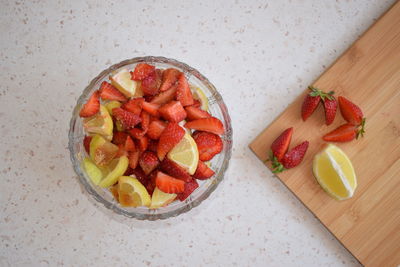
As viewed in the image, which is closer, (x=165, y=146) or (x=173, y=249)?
(x=165, y=146)

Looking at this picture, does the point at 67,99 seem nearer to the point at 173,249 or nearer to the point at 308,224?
the point at 173,249

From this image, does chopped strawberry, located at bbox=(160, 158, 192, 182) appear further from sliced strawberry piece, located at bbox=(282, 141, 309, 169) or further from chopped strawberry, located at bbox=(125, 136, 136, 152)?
sliced strawberry piece, located at bbox=(282, 141, 309, 169)

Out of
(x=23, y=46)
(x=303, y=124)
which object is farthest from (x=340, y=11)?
(x=23, y=46)

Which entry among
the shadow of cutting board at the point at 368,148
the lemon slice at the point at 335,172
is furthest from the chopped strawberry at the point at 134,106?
the lemon slice at the point at 335,172

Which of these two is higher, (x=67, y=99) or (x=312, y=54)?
(x=312, y=54)

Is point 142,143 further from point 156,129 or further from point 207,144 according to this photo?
point 207,144

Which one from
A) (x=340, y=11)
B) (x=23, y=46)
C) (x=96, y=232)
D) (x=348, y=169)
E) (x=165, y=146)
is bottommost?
(x=96, y=232)

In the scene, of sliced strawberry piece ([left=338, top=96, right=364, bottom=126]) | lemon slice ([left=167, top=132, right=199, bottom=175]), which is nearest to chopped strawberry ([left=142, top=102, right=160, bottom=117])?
lemon slice ([left=167, top=132, right=199, bottom=175])
